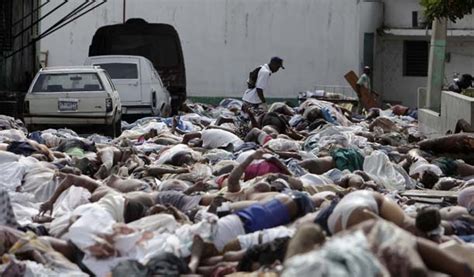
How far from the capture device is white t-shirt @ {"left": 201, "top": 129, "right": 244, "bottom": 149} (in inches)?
692

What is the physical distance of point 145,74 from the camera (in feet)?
80.4

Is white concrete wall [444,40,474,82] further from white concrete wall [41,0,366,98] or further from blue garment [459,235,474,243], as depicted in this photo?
blue garment [459,235,474,243]

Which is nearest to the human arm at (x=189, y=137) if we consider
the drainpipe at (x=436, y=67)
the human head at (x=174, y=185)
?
the human head at (x=174, y=185)

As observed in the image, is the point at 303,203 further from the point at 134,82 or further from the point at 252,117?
the point at 134,82

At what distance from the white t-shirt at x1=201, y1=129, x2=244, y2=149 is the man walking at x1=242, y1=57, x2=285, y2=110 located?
3989 mm

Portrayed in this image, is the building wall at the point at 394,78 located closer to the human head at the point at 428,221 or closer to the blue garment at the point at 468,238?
the blue garment at the point at 468,238

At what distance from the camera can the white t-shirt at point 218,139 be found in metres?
17.6

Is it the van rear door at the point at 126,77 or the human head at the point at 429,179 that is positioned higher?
the van rear door at the point at 126,77

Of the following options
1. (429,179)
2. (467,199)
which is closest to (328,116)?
(429,179)

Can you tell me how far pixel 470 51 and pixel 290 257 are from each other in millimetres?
27065

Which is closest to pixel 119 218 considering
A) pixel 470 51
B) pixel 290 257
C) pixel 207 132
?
pixel 290 257

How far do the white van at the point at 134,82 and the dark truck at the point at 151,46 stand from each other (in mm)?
2440

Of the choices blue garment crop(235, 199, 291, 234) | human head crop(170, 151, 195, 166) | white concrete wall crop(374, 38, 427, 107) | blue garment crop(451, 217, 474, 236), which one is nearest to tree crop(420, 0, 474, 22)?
human head crop(170, 151, 195, 166)

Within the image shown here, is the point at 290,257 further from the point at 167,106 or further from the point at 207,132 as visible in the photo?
the point at 167,106
